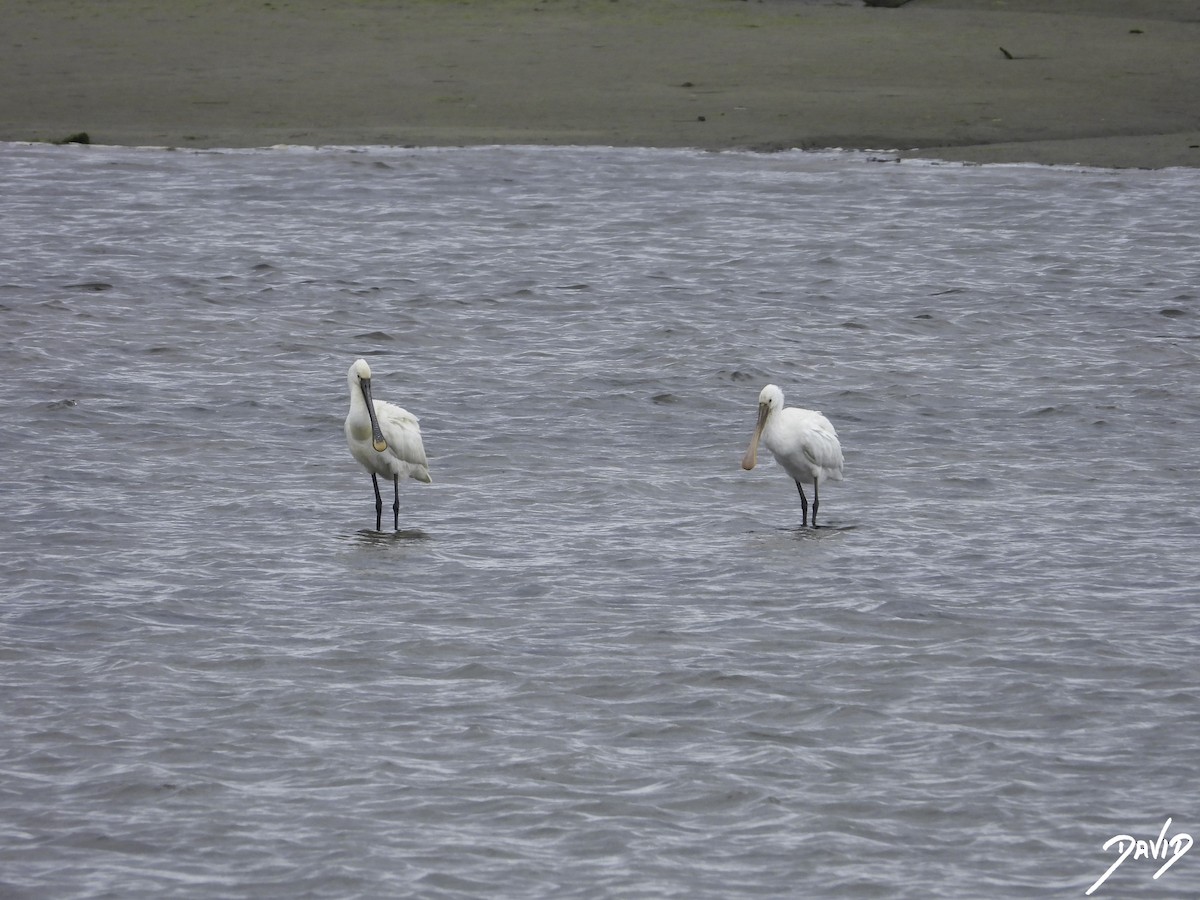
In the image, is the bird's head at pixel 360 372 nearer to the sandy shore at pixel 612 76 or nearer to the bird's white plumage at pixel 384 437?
the bird's white plumage at pixel 384 437

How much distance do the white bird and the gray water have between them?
10.2 inches

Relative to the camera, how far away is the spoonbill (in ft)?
37.3

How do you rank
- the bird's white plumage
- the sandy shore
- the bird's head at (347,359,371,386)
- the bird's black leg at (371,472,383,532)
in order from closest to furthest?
the bird's black leg at (371,472,383,532) < the bird's white plumage < the bird's head at (347,359,371,386) < the sandy shore

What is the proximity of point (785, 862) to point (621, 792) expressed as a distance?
2.59 ft

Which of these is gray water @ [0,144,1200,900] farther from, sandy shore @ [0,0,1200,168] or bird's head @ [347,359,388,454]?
sandy shore @ [0,0,1200,168]

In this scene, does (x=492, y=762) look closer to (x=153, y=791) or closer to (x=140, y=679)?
(x=153, y=791)

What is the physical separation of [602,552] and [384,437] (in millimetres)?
1747

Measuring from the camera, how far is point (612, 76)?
23.6 meters

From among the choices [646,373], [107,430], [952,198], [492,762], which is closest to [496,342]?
[646,373]

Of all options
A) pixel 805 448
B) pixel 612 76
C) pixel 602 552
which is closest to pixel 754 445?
pixel 805 448

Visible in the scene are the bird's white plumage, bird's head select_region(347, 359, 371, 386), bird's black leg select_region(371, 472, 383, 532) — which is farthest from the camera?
bird's head select_region(347, 359, 371, 386)

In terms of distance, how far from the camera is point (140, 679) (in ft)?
28.0
